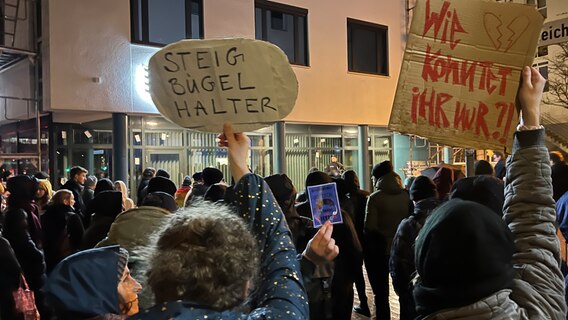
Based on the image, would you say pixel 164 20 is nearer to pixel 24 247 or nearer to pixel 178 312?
pixel 24 247

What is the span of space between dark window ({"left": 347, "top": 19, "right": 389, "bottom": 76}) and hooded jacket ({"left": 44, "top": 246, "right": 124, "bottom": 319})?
1426 cm

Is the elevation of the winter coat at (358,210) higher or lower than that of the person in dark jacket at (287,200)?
lower

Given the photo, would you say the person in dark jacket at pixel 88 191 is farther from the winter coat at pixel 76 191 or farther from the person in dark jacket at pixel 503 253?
the person in dark jacket at pixel 503 253

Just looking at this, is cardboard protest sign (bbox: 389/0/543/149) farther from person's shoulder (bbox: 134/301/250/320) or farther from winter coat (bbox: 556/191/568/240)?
winter coat (bbox: 556/191/568/240)

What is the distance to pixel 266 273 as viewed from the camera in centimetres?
157

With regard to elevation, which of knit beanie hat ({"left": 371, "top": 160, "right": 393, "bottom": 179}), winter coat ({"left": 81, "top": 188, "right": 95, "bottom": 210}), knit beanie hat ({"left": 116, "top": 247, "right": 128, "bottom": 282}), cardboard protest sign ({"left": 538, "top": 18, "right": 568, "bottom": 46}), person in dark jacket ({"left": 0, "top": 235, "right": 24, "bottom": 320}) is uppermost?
cardboard protest sign ({"left": 538, "top": 18, "right": 568, "bottom": 46})

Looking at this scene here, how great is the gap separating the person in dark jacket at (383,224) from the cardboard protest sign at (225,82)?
3.48m

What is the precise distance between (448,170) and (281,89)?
11.4 feet

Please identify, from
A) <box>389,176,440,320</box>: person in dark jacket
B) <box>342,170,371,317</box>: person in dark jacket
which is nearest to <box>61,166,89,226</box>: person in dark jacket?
<box>342,170,371,317</box>: person in dark jacket

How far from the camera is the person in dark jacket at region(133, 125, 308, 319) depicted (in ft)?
4.25

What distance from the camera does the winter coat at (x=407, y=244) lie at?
391cm

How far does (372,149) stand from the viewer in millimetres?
16484


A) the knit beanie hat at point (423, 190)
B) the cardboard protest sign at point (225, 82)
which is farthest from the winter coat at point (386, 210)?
the cardboard protest sign at point (225, 82)

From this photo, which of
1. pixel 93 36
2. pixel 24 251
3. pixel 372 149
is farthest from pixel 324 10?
pixel 24 251
